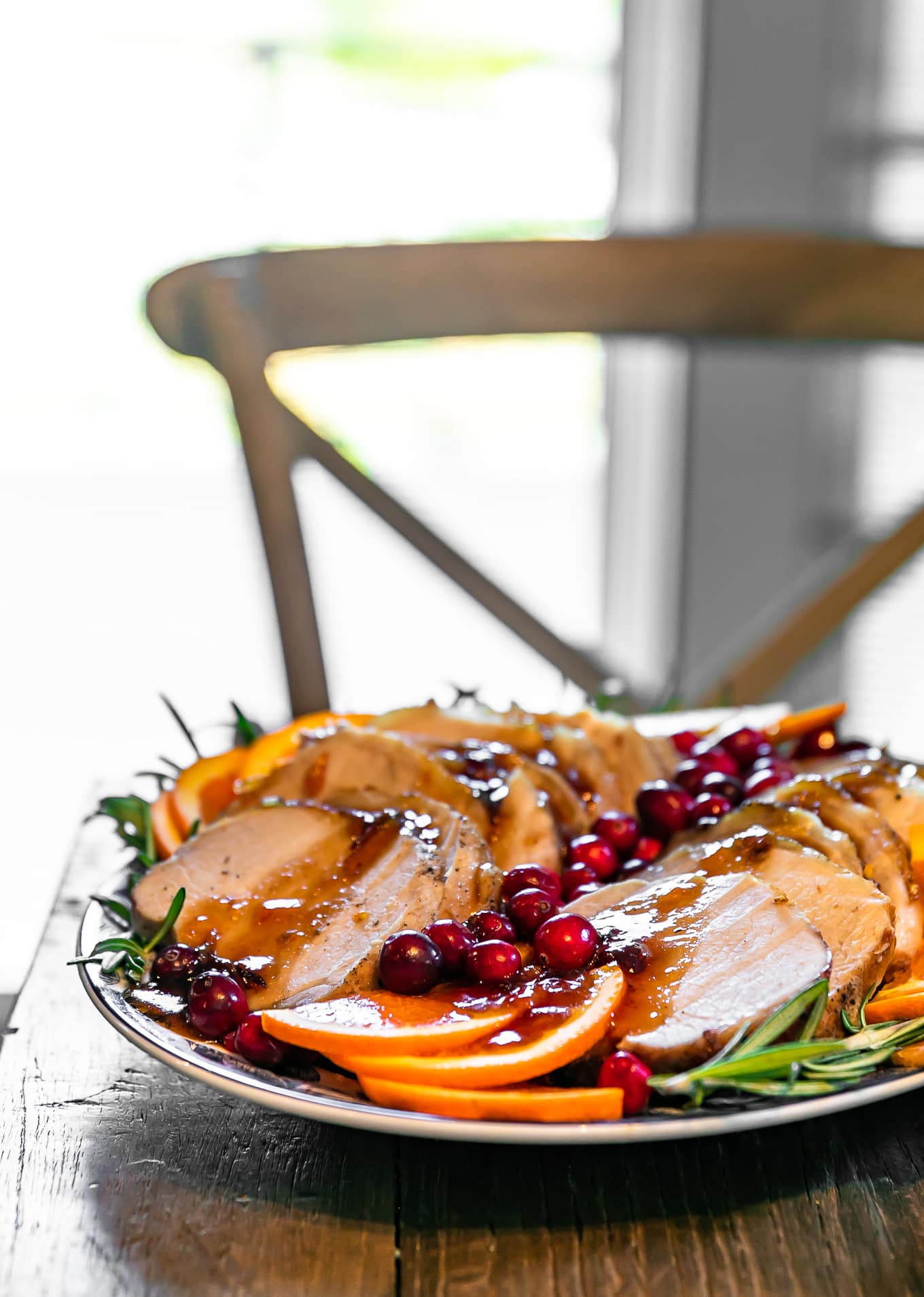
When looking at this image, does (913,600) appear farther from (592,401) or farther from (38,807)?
(38,807)

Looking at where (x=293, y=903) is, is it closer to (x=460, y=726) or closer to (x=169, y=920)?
(x=169, y=920)

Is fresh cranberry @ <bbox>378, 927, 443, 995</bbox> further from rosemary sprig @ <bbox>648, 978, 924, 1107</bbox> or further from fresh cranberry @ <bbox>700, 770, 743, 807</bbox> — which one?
fresh cranberry @ <bbox>700, 770, 743, 807</bbox>

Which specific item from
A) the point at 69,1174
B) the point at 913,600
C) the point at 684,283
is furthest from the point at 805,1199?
the point at 913,600

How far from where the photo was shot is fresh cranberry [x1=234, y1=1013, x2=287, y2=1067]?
0.85 meters

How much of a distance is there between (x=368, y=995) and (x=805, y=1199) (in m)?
0.31

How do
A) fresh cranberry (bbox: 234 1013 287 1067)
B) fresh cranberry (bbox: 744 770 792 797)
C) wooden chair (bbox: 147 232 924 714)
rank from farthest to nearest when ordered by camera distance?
wooden chair (bbox: 147 232 924 714) → fresh cranberry (bbox: 744 770 792 797) → fresh cranberry (bbox: 234 1013 287 1067)

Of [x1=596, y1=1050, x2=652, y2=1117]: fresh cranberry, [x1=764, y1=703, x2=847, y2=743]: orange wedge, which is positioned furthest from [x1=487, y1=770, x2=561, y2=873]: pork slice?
[x1=764, y1=703, x2=847, y2=743]: orange wedge

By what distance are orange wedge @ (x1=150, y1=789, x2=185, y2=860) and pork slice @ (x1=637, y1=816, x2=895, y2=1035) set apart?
50cm

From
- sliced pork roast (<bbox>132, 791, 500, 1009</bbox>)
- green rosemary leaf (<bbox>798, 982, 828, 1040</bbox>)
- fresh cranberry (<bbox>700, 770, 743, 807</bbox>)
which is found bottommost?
fresh cranberry (<bbox>700, 770, 743, 807</bbox>)

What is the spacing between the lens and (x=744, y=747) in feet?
4.63

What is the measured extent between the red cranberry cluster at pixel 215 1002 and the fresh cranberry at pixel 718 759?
61 centimetres

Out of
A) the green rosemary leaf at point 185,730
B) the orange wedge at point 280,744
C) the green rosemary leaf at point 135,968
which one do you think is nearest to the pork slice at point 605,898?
the green rosemary leaf at point 135,968

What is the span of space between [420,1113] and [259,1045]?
13 cm

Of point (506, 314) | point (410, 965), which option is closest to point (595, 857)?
point (410, 965)
